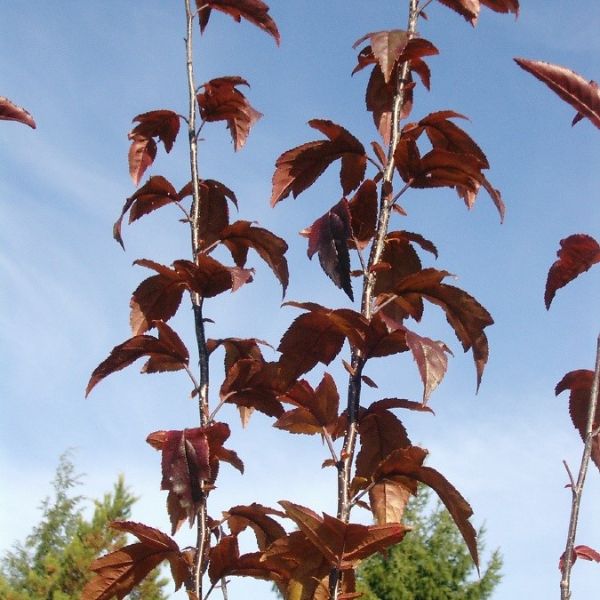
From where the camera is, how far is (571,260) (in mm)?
1245

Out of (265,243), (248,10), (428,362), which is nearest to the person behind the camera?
(428,362)

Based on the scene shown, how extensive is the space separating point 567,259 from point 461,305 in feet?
0.62

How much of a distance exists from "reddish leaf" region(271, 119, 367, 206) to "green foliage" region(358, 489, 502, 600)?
15970 millimetres

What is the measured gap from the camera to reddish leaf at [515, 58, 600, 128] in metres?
0.94

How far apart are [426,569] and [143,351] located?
17.4 m

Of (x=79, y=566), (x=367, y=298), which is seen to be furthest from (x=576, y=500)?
(x=79, y=566)

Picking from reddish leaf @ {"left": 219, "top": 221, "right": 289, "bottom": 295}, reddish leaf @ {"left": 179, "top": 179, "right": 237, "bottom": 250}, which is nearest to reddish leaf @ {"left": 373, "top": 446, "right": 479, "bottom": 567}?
reddish leaf @ {"left": 219, "top": 221, "right": 289, "bottom": 295}

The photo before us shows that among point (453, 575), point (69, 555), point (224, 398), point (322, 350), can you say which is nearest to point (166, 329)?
point (224, 398)

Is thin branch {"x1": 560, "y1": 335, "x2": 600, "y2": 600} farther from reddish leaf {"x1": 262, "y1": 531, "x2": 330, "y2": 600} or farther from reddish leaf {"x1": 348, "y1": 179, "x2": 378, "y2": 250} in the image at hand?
reddish leaf {"x1": 348, "y1": 179, "x2": 378, "y2": 250}

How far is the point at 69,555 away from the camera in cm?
1516

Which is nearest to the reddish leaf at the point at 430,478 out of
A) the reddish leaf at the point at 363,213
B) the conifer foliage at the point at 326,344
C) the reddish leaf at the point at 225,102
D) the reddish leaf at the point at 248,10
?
the conifer foliage at the point at 326,344

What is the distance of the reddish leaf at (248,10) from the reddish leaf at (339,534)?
1293 millimetres

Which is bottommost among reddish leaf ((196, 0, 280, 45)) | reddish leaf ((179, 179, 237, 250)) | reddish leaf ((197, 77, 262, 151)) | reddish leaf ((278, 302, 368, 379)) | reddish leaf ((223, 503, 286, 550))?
reddish leaf ((223, 503, 286, 550))

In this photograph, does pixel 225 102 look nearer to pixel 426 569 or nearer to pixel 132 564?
pixel 132 564
